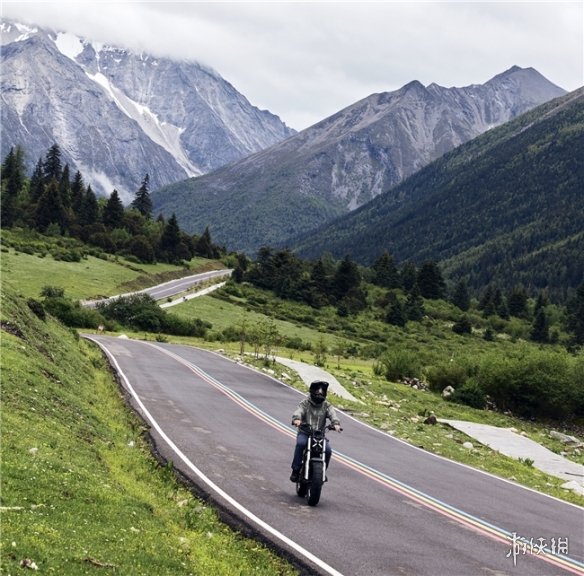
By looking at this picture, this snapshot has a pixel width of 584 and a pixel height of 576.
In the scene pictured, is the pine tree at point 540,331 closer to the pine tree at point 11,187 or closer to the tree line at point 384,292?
the tree line at point 384,292

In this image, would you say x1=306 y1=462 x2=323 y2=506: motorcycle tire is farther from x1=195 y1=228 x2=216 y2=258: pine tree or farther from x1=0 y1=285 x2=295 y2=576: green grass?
x1=195 y1=228 x2=216 y2=258: pine tree

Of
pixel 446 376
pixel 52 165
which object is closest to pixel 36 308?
pixel 446 376

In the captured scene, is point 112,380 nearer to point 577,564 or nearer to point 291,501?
point 291,501

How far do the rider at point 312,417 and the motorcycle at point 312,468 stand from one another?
91 millimetres

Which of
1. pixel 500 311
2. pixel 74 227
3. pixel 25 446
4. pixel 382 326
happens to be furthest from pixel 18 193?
pixel 25 446

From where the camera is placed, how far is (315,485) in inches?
485

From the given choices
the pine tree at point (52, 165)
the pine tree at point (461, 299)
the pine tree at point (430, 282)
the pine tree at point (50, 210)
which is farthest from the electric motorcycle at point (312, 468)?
the pine tree at point (52, 165)

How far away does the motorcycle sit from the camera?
40.5 ft

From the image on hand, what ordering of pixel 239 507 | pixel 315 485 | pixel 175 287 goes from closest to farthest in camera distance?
pixel 239 507 → pixel 315 485 → pixel 175 287

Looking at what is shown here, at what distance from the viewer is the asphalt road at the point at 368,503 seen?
10.1 meters

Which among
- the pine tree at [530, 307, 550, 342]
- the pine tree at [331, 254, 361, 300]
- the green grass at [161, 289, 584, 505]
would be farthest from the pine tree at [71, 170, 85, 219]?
the pine tree at [530, 307, 550, 342]

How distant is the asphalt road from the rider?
32.0 inches

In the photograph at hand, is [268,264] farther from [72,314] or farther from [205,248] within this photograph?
[72,314]

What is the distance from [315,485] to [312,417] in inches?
57.9
